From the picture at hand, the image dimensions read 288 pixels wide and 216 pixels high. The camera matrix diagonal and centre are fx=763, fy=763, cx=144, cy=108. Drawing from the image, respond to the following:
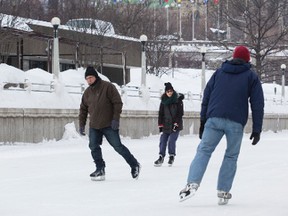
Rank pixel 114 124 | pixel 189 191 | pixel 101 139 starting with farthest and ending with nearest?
pixel 101 139, pixel 114 124, pixel 189 191

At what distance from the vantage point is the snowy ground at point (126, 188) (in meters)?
7.30

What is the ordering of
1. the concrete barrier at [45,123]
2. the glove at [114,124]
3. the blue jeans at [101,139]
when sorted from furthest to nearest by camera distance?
the concrete barrier at [45,123] → the blue jeans at [101,139] → the glove at [114,124]

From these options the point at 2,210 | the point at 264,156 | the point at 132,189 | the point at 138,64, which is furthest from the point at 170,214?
the point at 138,64

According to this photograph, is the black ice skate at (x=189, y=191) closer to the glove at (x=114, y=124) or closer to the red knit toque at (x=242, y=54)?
the red knit toque at (x=242, y=54)

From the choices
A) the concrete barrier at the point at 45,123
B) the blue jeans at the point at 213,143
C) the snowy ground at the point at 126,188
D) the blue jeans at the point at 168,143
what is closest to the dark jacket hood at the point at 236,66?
the blue jeans at the point at 213,143

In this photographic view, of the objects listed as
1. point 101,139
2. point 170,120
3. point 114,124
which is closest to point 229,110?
point 114,124

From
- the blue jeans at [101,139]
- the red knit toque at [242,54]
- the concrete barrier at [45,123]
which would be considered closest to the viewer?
the red knit toque at [242,54]

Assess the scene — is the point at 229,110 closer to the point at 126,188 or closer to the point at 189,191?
the point at 189,191

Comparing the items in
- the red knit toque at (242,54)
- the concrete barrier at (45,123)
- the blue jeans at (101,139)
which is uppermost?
the red knit toque at (242,54)

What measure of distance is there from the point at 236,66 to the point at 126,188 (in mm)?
2775

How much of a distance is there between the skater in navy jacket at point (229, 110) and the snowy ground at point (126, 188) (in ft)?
1.54

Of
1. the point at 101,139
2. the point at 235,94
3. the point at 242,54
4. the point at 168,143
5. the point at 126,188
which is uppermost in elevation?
the point at 242,54

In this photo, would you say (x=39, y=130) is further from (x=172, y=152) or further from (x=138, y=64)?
(x=138, y=64)

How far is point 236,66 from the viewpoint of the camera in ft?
24.6
